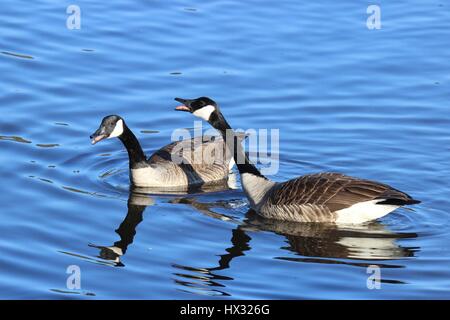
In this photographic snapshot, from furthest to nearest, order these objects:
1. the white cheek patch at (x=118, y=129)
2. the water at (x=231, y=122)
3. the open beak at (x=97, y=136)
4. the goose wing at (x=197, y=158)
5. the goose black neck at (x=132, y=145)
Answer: the goose wing at (x=197, y=158) < the goose black neck at (x=132, y=145) < the white cheek patch at (x=118, y=129) < the open beak at (x=97, y=136) < the water at (x=231, y=122)

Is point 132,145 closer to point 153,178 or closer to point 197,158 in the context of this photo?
point 153,178

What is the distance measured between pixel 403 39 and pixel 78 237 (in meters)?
10.2

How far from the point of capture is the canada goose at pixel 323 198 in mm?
14672

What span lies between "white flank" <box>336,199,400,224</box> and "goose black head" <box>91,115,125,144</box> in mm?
3755

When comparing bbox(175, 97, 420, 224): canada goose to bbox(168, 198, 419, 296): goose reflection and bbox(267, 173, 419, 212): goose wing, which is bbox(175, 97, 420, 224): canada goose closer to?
bbox(267, 173, 419, 212): goose wing

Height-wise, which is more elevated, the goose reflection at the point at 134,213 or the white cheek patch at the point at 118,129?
the white cheek patch at the point at 118,129

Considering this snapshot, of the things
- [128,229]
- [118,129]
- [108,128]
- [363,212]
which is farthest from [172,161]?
[363,212]

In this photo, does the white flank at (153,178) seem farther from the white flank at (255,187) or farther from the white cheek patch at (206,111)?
the white flank at (255,187)

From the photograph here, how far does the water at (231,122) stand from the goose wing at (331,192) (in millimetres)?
376

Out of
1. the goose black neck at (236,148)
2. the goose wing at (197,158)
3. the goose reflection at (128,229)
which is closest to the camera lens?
the goose reflection at (128,229)

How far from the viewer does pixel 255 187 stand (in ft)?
51.7

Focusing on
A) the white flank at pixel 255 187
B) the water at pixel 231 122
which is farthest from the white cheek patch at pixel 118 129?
the white flank at pixel 255 187

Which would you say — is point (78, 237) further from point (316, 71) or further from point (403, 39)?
point (403, 39)

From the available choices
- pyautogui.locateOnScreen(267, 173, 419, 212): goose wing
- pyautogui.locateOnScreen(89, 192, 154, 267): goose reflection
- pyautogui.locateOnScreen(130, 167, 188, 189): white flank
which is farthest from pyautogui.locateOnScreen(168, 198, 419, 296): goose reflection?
pyautogui.locateOnScreen(130, 167, 188, 189): white flank
